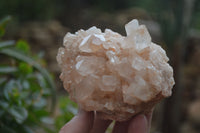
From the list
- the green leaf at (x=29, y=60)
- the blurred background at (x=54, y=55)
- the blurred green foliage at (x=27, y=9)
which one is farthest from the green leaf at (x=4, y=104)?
the blurred green foliage at (x=27, y=9)

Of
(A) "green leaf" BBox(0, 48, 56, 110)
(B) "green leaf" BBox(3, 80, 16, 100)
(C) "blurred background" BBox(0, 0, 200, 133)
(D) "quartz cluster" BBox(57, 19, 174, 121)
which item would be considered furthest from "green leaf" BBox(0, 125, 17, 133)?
(D) "quartz cluster" BBox(57, 19, 174, 121)

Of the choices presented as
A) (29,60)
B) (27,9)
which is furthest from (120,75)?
(27,9)

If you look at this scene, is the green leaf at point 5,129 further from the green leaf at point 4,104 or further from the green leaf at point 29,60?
the green leaf at point 29,60

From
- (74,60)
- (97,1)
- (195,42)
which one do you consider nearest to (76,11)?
(97,1)

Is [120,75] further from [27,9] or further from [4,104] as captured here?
[27,9]

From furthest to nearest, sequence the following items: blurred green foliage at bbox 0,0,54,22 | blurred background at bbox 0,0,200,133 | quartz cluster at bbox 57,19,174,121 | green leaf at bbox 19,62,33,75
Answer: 1. blurred green foliage at bbox 0,0,54,22
2. green leaf at bbox 19,62,33,75
3. blurred background at bbox 0,0,200,133
4. quartz cluster at bbox 57,19,174,121

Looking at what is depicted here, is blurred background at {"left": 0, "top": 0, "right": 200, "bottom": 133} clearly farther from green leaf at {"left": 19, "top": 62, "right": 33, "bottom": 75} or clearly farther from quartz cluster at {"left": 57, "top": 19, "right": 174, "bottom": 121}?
quartz cluster at {"left": 57, "top": 19, "right": 174, "bottom": 121}
